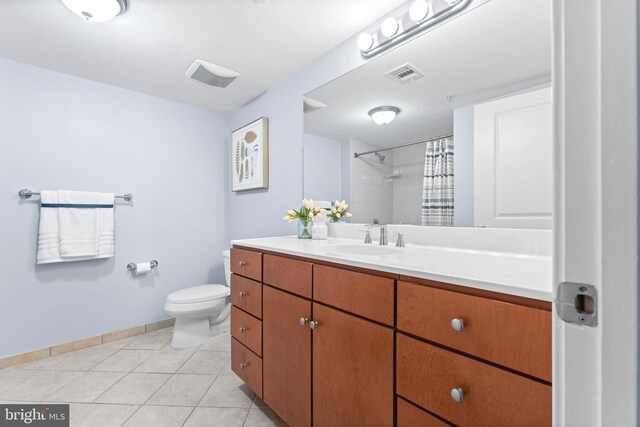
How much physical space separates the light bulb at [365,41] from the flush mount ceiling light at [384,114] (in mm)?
317

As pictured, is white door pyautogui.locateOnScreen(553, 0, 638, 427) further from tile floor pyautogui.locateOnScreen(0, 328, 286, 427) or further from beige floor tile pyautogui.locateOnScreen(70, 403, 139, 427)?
beige floor tile pyautogui.locateOnScreen(70, 403, 139, 427)

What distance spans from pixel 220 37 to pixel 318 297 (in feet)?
5.21

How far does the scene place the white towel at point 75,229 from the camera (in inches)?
76.8

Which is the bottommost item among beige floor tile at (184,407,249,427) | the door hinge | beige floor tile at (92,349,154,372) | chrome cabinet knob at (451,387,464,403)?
beige floor tile at (184,407,249,427)

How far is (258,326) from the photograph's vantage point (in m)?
1.42

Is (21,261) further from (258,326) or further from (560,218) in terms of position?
(560,218)

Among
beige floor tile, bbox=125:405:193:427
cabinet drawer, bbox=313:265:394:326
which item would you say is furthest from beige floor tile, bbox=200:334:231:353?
cabinet drawer, bbox=313:265:394:326

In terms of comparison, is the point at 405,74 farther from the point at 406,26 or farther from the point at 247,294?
the point at 247,294

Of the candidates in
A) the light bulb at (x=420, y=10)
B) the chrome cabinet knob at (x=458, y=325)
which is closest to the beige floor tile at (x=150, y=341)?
the chrome cabinet knob at (x=458, y=325)

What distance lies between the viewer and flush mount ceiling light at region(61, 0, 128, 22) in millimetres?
1334

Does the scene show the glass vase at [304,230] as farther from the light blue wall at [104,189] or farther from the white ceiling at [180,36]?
the white ceiling at [180,36]

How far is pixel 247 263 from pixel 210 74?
1.45 metres

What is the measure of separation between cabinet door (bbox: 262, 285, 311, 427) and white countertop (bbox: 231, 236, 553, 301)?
235mm

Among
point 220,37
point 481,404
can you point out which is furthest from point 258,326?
point 220,37
